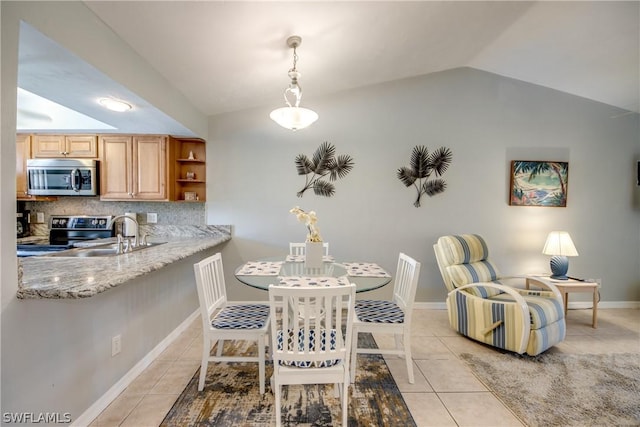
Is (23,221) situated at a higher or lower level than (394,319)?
higher

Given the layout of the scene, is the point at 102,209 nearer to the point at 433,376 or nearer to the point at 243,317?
the point at 243,317

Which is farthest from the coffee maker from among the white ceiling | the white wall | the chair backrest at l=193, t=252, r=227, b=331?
the chair backrest at l=193, t=252, r=227, b=331

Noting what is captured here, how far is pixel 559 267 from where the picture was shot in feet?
11.0

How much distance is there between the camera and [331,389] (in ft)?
6.74

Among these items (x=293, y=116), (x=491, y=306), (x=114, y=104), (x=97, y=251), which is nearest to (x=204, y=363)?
(x=97, y=251)

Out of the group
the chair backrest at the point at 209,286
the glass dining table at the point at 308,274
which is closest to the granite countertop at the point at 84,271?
the chair backrest at the point at 209,286

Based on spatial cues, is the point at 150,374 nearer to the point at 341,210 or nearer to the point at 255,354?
the point at 255,354

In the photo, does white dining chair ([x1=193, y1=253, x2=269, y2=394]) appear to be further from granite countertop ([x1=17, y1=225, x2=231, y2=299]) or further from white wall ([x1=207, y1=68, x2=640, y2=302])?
white wall ([x1=207, y1=68, x2=640, y2=302])

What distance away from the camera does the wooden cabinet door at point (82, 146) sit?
10.7ft

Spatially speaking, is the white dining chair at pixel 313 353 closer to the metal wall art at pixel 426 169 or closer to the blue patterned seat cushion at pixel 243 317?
the blue patterned seat cushion at pixel 243 317

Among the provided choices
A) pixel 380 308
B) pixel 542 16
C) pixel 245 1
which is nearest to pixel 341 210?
pixel 380 308

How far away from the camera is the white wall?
12.0ft

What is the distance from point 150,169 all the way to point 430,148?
329 centimetres

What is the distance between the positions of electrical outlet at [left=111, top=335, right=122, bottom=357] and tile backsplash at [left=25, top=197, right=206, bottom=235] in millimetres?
1806
